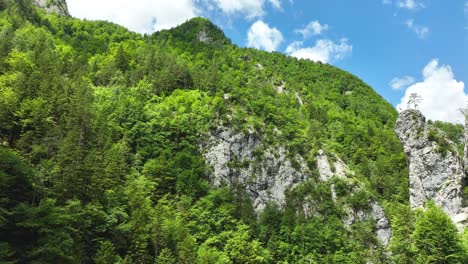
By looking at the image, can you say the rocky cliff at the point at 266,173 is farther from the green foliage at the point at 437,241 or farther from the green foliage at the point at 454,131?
the green foliage at the point at 454,131

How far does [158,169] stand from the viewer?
59219mm

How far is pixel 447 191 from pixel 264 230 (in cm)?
3425

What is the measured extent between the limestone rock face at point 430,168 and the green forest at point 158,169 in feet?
19.2

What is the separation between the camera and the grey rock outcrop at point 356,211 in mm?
70750

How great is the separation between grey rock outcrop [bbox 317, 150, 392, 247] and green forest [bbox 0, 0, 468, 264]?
129 cm

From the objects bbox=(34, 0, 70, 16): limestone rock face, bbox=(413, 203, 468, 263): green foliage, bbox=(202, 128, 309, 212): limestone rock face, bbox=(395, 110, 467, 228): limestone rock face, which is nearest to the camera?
bbox=(413, 203, 468, 263): green foliage

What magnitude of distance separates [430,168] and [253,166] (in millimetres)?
34499

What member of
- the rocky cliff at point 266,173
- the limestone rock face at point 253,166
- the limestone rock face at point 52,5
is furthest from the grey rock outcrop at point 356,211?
the limestone rock face at point 52,5

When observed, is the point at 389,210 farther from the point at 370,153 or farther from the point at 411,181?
the point at 370,153

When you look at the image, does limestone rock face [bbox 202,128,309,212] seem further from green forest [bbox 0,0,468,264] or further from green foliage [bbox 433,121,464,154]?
green foliage [bbox 433,121,464,154]

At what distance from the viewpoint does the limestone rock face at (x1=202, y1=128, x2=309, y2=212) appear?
6956cm

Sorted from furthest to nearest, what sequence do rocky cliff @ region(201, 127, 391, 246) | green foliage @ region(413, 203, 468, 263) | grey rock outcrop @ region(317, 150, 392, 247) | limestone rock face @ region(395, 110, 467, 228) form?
1. grey rock outcrop @ region(317, 150, 392, 247)
2. rocky cliff @ region(201, 127, 391, 246)
3. limestone rock face @ region(395, 110, 467, 228)
4. green foliage @ region(413, 203, 468, 263)

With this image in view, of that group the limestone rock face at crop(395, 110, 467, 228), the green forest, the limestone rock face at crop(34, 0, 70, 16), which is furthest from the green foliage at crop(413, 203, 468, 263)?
the limestone rock face at crop(34, 0, 70, 16)

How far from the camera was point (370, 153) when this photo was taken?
326 feet
